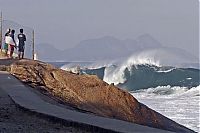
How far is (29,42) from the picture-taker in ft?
101

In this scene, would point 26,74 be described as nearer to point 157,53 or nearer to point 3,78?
point 3,78

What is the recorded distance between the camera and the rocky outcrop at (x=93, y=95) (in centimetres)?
1681

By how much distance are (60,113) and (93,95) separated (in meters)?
6.00

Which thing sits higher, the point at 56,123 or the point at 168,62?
the point at 168,62

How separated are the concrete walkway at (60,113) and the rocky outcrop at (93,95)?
1312 millimetres

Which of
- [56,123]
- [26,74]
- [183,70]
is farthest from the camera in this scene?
[183,70]

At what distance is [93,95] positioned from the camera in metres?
17.7

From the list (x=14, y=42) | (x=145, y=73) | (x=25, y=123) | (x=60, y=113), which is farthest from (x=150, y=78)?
(x=25, y=123)

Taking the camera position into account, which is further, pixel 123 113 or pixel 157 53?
pixel 157 53

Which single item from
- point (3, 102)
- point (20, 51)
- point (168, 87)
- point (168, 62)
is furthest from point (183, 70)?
point (3, 102)

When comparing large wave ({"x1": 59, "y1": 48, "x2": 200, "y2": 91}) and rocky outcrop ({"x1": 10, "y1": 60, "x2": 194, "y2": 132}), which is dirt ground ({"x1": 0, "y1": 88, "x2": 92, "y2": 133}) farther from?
large wave ({"x1": 59, "y1": 48, "x2": 200, "y2": 91})

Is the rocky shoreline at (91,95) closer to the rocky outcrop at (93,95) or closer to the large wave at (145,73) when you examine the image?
the rocky outcrop at (93,95)

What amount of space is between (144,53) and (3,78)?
46.4 metres

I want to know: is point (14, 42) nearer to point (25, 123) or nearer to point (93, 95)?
point (93, 95)
